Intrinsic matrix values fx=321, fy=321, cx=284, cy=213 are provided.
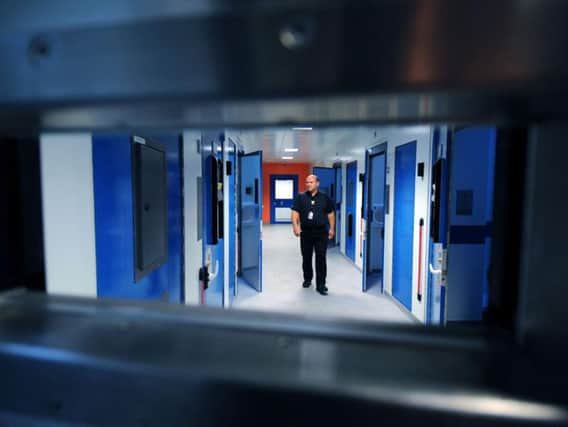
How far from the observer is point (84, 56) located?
331 millimetres

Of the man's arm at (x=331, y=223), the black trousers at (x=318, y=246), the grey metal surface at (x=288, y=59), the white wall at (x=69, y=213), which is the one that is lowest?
the black trousers at (x=318, y=246)

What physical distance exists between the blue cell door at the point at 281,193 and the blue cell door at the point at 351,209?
21.6ft

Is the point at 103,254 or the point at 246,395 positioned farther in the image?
the point at 103,254

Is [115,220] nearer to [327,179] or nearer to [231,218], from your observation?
[231,218]

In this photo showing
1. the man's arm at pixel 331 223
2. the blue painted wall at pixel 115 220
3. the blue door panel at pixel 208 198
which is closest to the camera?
the blue painted wall at pixel 115 220

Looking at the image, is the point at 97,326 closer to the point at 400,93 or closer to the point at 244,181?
the point at 400,93

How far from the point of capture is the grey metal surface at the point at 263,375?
33 centimetres

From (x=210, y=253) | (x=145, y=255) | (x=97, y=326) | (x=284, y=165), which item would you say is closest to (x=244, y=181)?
(x=210, y=253)

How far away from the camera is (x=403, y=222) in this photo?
14.1 feet

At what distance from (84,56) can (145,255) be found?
131cm

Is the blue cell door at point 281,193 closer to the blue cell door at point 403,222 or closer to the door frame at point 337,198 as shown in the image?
the door frame at point 337,198

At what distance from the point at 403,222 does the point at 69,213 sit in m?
4.04

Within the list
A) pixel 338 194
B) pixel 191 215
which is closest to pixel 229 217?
pixel 191 215

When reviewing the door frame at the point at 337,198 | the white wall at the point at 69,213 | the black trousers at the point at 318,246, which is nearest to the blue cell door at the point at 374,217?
the black trousers at the point at 318,246
